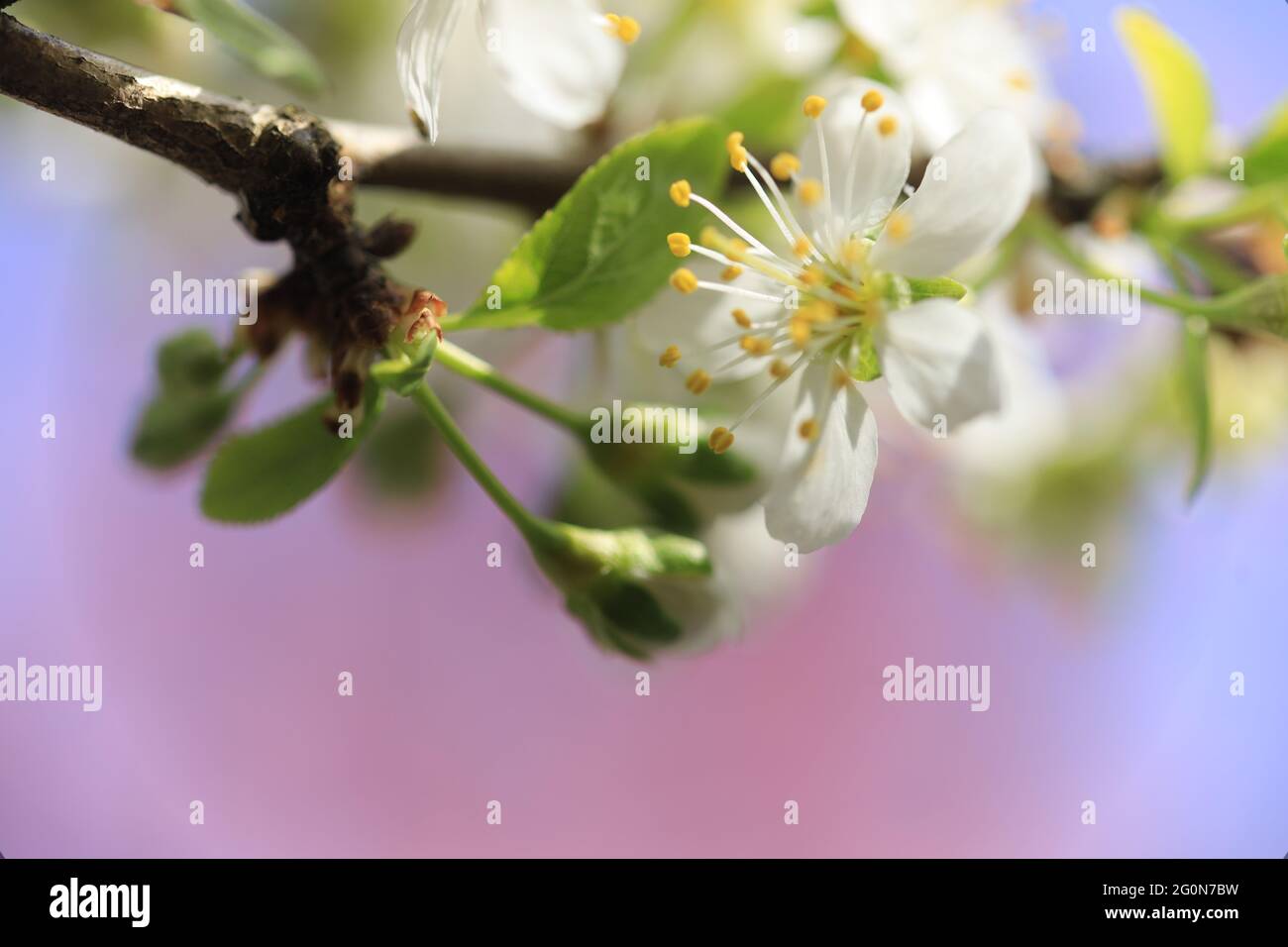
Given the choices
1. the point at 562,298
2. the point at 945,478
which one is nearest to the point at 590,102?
the point at 562,298

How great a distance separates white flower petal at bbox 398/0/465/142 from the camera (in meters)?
0.34

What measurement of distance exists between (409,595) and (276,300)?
49cm

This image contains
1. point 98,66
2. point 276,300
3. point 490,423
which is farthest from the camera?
point 490,423

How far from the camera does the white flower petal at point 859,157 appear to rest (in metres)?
0.35

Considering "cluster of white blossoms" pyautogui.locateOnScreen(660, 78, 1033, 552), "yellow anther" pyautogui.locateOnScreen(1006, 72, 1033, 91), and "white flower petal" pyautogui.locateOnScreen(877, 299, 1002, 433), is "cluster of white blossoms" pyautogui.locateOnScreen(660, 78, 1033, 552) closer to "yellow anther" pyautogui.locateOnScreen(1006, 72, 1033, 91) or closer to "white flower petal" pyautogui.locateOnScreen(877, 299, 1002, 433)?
"white flower petal" pyautogui.locateOnScreen(877, 299, 1002, 433)

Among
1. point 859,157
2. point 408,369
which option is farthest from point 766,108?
point 408,369

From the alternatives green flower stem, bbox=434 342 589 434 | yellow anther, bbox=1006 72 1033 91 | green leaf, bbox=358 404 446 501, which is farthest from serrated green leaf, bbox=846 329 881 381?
green leaf, bbox=358 404 446 501

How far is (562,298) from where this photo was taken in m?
0.36

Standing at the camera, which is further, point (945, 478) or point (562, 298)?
point (945, 478)

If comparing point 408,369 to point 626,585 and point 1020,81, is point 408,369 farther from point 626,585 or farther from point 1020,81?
point 1020,81

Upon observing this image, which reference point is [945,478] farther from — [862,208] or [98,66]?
[98,66]

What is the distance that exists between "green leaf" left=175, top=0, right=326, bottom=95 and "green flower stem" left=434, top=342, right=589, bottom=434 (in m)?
0.13

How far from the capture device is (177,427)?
451 mm

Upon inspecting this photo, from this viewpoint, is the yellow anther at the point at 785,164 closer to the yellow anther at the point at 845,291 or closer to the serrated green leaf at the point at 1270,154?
the yellow anther at the point at 845,291
